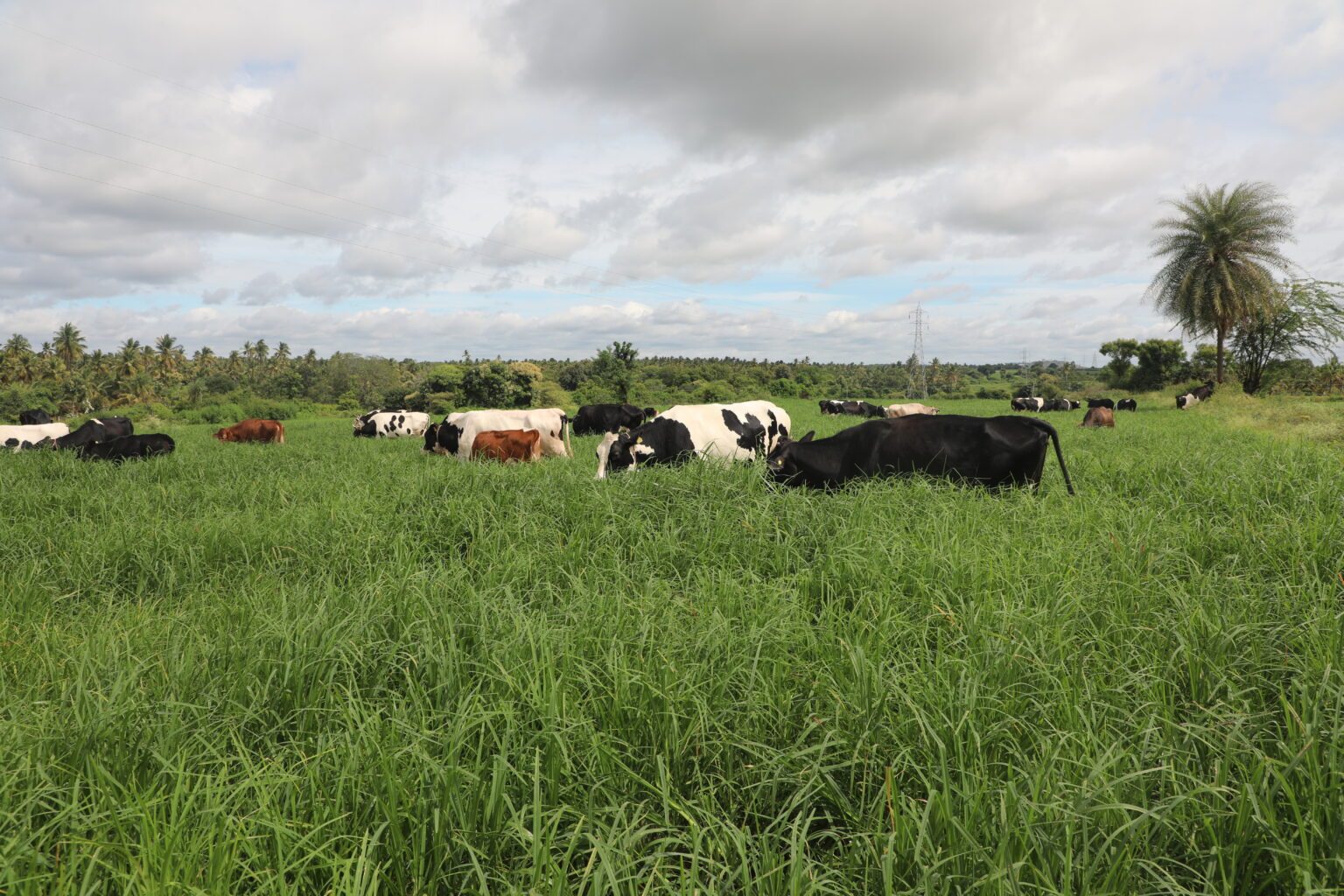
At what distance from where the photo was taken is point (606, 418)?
16.7 metres

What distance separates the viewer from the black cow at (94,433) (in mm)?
12672

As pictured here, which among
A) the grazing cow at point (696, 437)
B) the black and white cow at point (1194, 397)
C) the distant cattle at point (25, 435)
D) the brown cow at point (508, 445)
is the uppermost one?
the black and white cow at point (1194, 397)

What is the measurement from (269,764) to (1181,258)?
34.7 m

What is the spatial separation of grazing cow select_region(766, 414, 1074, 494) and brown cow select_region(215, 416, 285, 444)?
46.8ft

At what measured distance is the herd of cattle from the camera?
19.5ft

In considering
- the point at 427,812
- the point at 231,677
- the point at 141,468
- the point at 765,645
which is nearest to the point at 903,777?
the point at 765,645

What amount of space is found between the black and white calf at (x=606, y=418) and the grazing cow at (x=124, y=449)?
9.19 meters

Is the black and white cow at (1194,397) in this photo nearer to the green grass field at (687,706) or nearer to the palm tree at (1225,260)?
the palm tree at (1225,260)

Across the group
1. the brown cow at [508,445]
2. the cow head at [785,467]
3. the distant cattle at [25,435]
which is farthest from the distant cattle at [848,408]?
the distant cattle at [25,435]

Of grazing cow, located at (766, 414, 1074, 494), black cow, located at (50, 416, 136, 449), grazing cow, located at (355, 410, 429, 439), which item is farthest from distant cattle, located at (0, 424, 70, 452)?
grazing cow, located at (766, 414, 1074, 494)

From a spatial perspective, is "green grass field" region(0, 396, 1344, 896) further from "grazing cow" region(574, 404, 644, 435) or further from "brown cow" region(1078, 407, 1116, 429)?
"brown cow" region(1078, 407, 1116, 429)

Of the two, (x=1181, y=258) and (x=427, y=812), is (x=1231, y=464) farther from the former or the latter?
(x=1181, y=258)

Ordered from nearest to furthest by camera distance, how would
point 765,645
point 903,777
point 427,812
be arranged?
point 427,812
point 903,777
point 765,645

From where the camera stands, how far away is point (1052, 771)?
158cm
